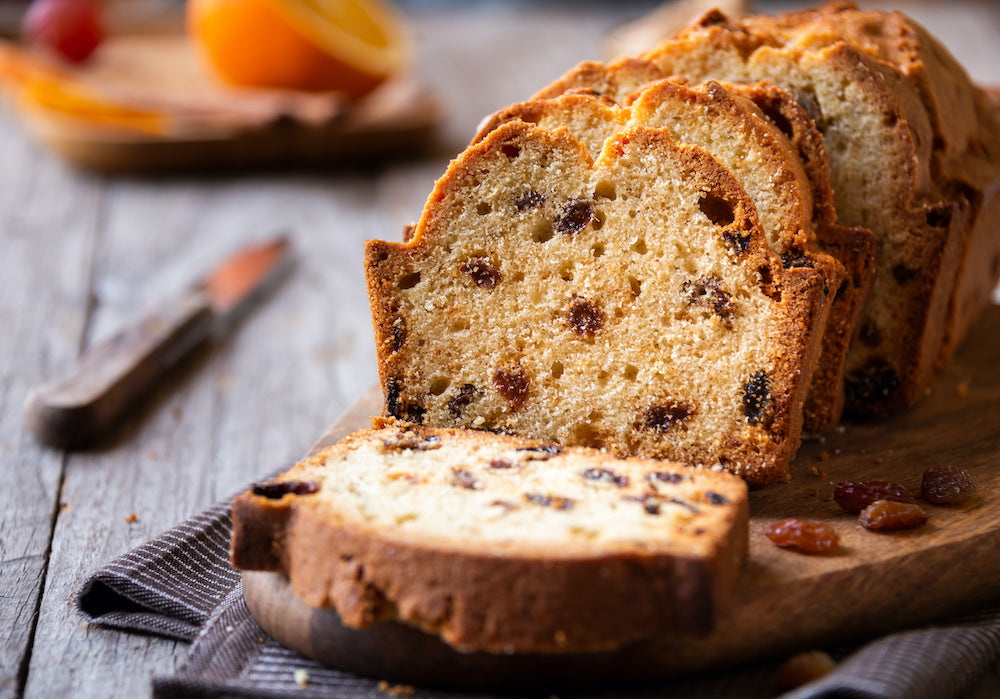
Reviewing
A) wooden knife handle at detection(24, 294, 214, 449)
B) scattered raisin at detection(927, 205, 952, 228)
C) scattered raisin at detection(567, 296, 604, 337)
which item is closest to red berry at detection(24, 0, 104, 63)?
wooden knife handle at detection(24, 294, 214, 449)

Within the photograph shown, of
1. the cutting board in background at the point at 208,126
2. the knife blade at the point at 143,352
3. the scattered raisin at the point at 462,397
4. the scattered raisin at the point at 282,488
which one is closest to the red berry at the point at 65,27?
the cutting board in background at the point at 208,126

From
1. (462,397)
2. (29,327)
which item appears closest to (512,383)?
(462,397)

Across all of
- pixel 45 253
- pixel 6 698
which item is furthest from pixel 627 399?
pixel 45 253

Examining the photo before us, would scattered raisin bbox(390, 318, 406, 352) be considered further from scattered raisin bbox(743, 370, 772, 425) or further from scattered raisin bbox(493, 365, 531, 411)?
scattered raisin bbox(743, 370, 772, 425)

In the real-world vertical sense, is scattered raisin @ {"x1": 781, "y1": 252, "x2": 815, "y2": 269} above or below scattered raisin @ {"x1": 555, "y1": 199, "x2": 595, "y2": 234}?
below

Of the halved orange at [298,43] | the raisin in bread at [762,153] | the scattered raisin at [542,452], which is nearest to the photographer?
the scattered raisin at [542,452]

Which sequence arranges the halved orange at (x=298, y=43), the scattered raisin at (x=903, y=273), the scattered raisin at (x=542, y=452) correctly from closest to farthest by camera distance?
1. the scattered raisin at (x=542, y=452)
2. the scattered raisin at (x=903, y=273)
3. the halved orange at (x=298, y=43)

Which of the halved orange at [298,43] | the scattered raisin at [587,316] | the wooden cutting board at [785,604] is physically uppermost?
the halved orange at [298,43]

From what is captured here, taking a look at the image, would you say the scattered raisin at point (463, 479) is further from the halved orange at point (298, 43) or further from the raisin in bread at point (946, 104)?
the halved orange at point (298, 43)
